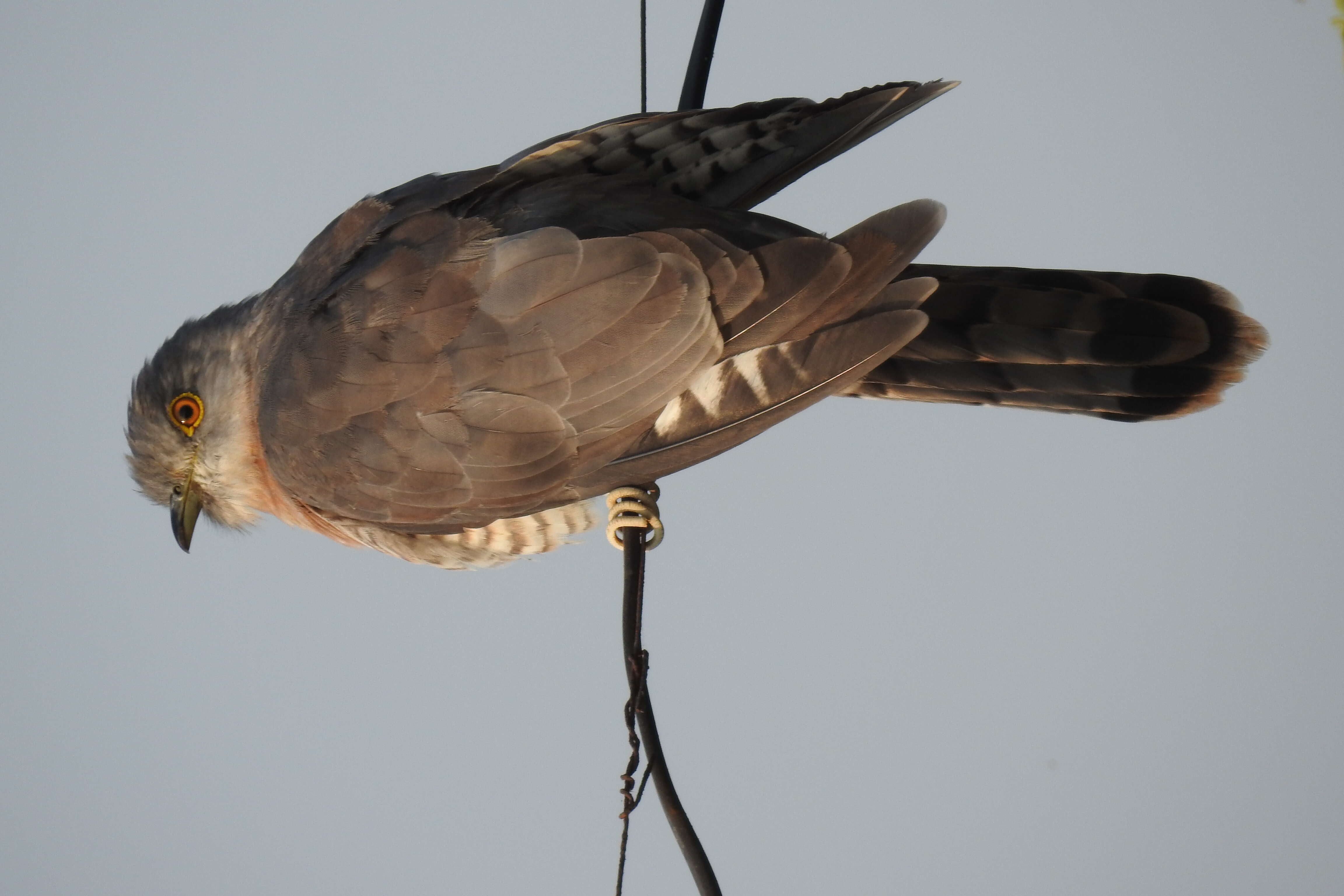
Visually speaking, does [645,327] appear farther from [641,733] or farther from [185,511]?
[185,511]

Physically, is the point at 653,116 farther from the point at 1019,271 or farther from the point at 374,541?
the point at 374,541

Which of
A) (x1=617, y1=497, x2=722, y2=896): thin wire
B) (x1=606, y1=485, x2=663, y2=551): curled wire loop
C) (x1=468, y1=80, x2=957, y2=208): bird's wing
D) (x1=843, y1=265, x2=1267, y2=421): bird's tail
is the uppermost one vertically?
(x1=468, y1=80, x2=957, y2=208): bird's wing

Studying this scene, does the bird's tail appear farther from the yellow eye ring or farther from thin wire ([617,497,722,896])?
the yellow eye ring

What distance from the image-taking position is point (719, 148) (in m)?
1.84

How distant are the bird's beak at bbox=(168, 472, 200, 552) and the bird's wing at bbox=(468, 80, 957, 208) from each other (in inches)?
46.0

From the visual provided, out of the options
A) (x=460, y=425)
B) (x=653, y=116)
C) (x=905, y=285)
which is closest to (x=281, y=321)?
(x=460, y=425)

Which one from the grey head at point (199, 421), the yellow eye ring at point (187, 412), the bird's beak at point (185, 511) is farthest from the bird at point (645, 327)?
the bird's beak at point (185, 511)

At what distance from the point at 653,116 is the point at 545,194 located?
0.82 ft

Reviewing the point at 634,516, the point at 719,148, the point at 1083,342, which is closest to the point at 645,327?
the point at 634,516

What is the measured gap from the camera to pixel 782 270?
5.17 feet

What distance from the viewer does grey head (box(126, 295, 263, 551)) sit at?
2320 mm

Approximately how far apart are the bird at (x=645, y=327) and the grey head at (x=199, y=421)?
288 mm

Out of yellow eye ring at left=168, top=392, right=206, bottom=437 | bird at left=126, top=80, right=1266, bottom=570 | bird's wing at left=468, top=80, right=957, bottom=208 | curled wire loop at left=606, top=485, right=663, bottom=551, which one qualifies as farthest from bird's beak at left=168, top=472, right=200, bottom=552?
curled wire loop at left=606, top=485, right=663, bottom=551

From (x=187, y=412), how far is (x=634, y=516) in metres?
1.29
